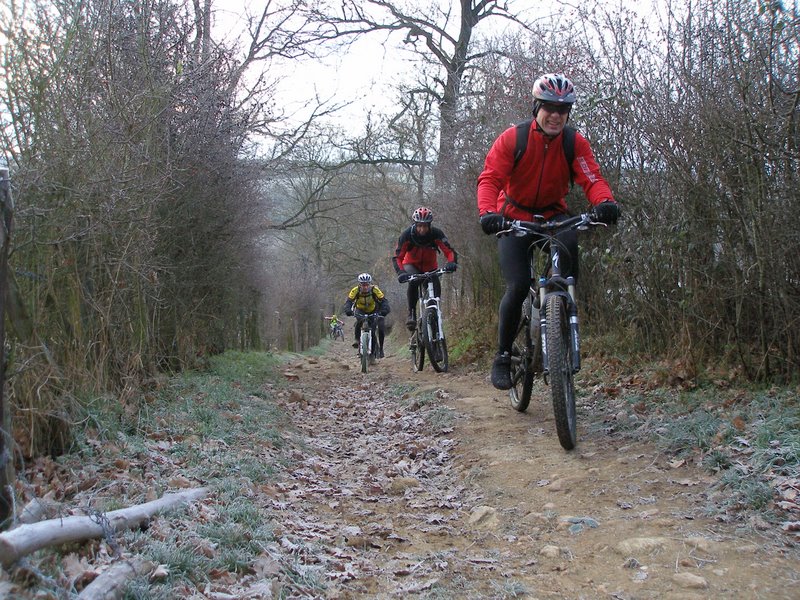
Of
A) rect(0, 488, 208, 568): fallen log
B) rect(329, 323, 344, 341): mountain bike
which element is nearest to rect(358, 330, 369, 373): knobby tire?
rect(0, 488, 208, 568): fallen log

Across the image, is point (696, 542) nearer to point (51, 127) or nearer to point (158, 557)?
point (158, 557)

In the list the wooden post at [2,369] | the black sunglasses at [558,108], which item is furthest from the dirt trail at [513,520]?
the black sunglasses at [558,108]

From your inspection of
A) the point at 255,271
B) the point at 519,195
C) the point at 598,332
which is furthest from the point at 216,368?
the point at 519,195

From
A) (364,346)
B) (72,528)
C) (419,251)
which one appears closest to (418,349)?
(419,251)

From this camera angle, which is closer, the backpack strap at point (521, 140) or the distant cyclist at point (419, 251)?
the backpack strap at point (521, 140)

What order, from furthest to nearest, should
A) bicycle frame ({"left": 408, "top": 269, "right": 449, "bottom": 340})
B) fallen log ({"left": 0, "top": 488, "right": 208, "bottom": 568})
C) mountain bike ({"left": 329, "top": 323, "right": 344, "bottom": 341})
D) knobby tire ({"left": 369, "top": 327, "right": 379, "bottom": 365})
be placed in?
mountain bike ({"left": 329, "top": 323, "right": 344, "bottom": 341}) < knobby tire ({"left": 369, "top": 327, "right": 379, "bottom": 365}) < bicycle frame ({"left": 408, "top": 269, "right": 449, "bottom": 340}) < fallen log ({"left": 0, "top": 488, "right": 208, "bottom": 568})

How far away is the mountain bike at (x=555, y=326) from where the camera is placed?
4449 mm

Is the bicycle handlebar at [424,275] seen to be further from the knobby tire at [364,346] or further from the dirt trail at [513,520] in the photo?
the dirt trail at [513,520]

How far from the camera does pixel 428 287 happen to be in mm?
9797

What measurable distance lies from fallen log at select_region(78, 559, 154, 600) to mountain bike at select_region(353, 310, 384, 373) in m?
9.48

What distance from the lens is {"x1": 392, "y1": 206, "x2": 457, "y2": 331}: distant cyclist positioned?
9.65m

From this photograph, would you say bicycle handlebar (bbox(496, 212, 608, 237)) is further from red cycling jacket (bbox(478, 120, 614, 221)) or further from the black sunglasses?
the black sunglasses

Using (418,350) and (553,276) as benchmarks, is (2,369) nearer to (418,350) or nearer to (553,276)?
(553,276)

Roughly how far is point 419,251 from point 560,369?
19.3 feet
